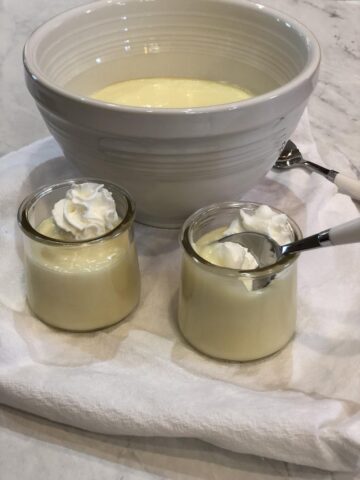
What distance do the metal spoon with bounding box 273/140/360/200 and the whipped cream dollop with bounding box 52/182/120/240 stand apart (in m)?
0.29

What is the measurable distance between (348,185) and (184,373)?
339 mm

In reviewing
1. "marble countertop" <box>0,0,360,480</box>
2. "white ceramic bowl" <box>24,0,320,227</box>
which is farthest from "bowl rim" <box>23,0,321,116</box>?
"marble countertop" <box>0,0,360,480</box>

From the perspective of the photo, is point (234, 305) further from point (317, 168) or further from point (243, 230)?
point (317, 168)

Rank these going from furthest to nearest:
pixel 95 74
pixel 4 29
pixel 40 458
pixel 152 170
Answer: pixel 4 29 < pixel 95 74 < pixel 152 170 < pixel 40 458

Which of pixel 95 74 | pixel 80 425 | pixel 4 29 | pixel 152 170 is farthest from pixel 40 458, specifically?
pixel 4 29

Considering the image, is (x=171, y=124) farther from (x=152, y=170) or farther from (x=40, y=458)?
(x=40, y=458)

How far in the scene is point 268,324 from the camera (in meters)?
0.51

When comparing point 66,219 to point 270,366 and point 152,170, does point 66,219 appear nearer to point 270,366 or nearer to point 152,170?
point 152,170

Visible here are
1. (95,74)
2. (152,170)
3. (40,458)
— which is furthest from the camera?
(95,74)

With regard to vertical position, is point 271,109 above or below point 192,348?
above

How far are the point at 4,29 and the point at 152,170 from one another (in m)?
0.57

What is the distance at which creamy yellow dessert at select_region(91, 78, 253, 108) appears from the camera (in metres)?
0.70

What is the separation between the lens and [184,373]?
0.51 metres

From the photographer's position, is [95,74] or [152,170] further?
[95,74]
